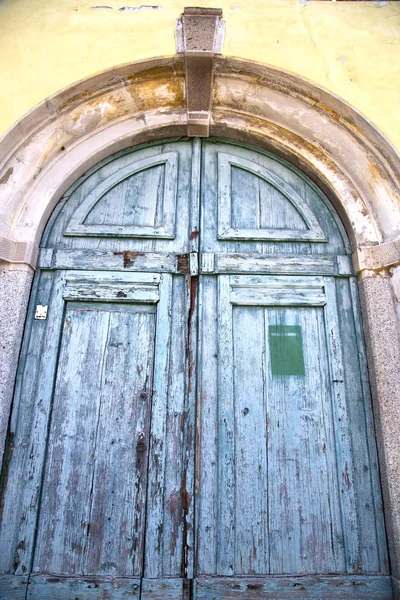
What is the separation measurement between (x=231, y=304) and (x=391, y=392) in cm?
100

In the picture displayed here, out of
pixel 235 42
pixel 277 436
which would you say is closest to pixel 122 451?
pixel 277 436

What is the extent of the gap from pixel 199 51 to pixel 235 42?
0.26 metres

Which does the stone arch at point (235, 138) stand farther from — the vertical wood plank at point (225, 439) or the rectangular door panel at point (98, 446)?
the vertical wood plank at point (225, 439)

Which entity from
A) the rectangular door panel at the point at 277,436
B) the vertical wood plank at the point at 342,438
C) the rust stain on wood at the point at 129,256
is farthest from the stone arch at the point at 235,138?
the rust stain on wood at the point at 129,256

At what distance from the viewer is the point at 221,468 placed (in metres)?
2.39

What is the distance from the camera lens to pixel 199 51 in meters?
2.80

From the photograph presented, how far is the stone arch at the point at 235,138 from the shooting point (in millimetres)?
2545

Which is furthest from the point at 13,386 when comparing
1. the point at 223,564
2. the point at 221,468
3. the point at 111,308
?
the point at 223,564

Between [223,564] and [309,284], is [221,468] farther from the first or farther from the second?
[309,284]

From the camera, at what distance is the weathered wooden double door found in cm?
225

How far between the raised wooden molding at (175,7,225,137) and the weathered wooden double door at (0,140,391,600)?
1.00ft

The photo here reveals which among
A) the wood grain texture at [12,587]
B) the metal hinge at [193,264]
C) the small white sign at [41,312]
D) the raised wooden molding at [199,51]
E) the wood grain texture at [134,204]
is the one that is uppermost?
the raised wooden molding at [199,51]

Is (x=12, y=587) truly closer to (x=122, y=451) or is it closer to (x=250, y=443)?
(x=122, y=451)

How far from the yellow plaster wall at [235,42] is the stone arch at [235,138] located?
3.7 inches
